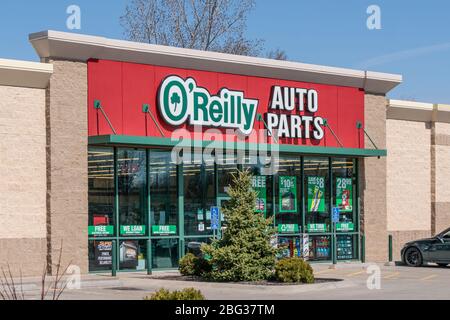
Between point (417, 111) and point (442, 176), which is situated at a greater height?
point (417, 111)

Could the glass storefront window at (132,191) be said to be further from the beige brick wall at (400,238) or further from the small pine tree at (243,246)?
the beige brick wall at (400,238)

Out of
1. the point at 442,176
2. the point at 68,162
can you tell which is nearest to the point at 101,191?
the point at 68,162

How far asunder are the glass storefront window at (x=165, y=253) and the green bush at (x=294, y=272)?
6.49m

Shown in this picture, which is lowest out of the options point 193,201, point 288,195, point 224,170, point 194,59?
point 193,201

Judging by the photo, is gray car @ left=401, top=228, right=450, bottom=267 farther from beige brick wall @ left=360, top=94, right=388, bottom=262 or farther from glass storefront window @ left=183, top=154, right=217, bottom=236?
glass storefront window @ left=183, top=154, right=217, bottom=236

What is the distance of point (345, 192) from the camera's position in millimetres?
33375

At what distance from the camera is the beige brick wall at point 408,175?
35.2 meters

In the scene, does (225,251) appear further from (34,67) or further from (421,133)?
(421,133)

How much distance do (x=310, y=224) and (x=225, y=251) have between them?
10016mm

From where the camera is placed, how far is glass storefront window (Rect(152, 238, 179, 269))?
1099 inches

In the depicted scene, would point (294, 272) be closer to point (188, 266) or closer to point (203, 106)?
point (188, 266)

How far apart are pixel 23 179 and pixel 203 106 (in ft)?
22.3

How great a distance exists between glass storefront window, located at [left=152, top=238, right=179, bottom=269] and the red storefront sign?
11.2ft
